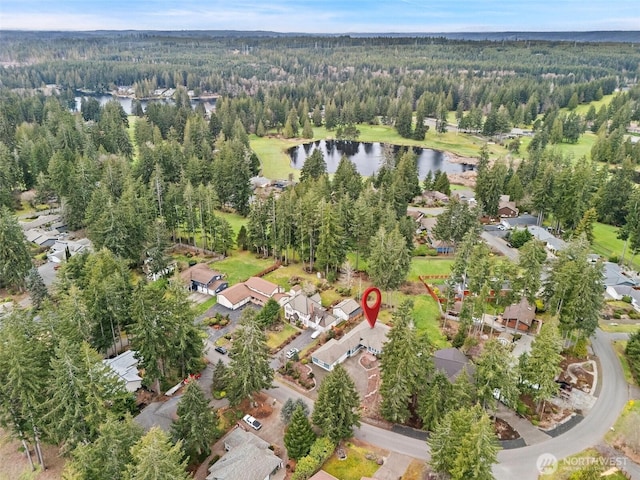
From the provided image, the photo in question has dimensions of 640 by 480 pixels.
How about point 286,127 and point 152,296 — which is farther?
point 286,127

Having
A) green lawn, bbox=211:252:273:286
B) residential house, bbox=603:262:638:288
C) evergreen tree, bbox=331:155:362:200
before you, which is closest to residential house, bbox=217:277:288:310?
green lawn, bbox=211:252:273:286

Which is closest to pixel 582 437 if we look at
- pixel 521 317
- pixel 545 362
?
pixel 545 362

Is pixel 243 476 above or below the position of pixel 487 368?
below

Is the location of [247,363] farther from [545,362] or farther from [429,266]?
[429,266]

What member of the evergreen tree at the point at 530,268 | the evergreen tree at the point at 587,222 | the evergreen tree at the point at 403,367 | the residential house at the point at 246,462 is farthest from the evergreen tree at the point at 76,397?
the evergreen tree at the point at 587,222

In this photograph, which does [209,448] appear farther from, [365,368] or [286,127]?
[286,127]

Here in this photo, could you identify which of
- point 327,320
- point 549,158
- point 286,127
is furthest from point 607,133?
point 327,320
